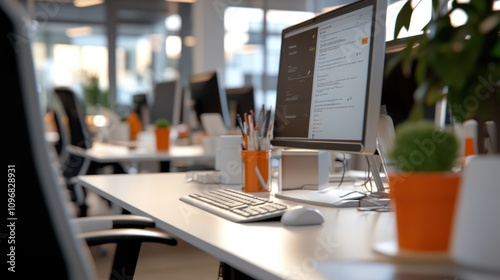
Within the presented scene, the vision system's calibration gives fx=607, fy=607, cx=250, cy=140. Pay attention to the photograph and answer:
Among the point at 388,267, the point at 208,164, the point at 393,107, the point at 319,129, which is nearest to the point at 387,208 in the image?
the point at 319,129

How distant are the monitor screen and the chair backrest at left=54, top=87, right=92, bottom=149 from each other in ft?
8.92

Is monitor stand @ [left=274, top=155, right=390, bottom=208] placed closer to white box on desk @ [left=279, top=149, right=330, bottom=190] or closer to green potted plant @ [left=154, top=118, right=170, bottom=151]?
white box on desk @ [left=279, top=149, right=330, bottom=190]

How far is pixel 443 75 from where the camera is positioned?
2.44 ft

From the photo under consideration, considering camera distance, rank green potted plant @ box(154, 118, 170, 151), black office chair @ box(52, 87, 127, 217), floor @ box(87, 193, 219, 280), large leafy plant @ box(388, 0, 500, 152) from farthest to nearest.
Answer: black office chair @ box(52, 87, 127, 217) < green potted plant @ box(154, 118, 170, 151) < floor @ box(87, 193, 219, 280) < large leafy plant @ box(388, 0, 500, 152)

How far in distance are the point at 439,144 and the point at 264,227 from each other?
2.05 feet

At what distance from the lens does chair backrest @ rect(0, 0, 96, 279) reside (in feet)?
2.49

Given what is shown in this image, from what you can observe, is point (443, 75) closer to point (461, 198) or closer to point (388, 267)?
point (461, 198)

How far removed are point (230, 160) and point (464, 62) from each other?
1.50 meters

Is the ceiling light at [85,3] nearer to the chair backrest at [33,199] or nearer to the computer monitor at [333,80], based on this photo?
the computer monitor at [333,80]

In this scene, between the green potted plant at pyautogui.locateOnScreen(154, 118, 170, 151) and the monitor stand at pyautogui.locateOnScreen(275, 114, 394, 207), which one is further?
the green potted plant at pyautogui.locateOnScreen(154, 118, 170, 151)

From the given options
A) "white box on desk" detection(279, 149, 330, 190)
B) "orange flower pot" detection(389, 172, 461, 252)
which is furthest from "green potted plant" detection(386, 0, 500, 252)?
"white box on desk" detection(279, 149, 330, 190)

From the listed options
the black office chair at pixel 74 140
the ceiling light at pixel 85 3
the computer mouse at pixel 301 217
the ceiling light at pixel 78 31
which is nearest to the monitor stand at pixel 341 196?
the computer mouse at pixel 301 217

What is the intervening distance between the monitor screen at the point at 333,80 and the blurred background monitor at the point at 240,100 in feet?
5.83

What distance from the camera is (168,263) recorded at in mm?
3973
